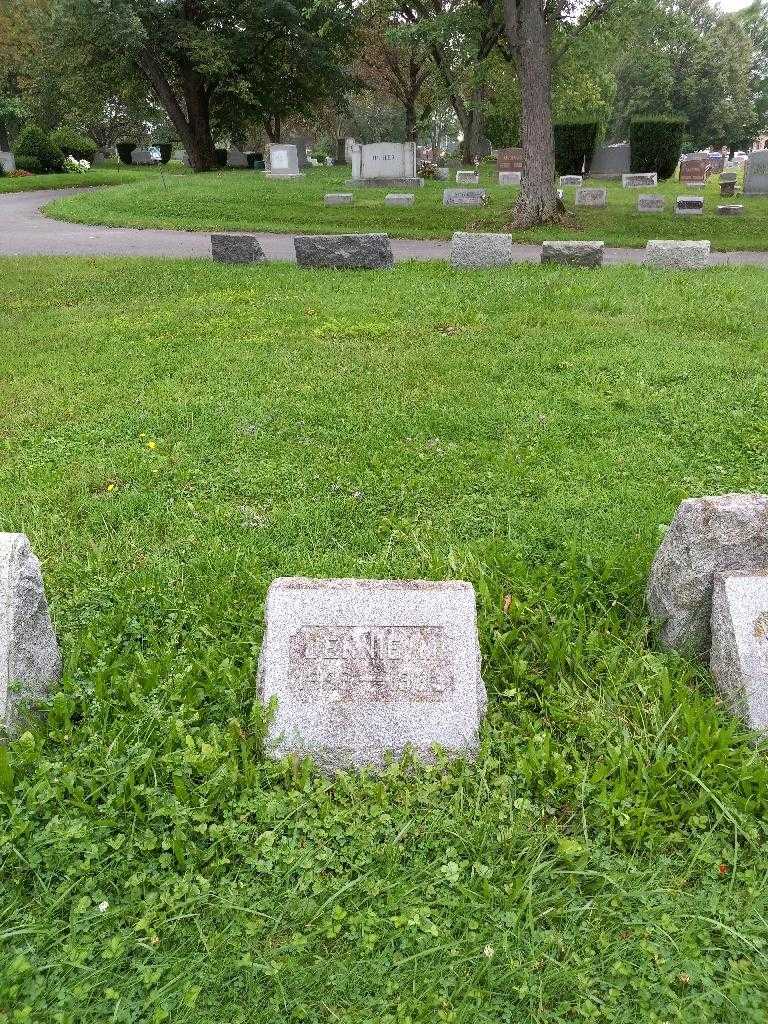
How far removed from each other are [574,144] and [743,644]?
3416 centimetres

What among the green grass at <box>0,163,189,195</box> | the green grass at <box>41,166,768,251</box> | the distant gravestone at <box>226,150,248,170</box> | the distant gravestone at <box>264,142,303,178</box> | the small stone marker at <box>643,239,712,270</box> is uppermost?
the distant gravestone at <box>226,150,248,170</box>

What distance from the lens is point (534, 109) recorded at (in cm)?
1525

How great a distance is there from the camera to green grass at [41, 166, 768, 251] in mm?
15695

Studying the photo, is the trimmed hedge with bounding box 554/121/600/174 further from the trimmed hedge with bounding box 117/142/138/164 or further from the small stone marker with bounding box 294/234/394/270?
the trimmed hedge with bounding box 117/142/138/164

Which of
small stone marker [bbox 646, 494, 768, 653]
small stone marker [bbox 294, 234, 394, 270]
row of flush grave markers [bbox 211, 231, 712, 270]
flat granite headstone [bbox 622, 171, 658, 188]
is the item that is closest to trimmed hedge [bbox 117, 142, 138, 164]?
flat granite headstone [bbox 622, 171, 658, 188]

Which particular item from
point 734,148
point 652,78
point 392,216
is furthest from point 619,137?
point 392,216

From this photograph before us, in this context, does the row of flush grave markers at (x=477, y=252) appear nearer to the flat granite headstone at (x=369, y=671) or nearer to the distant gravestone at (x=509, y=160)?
the flat granite headstone at (x=369, y=671)

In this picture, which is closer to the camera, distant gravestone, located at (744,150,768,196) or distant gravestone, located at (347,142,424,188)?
distant gravestone, located at (744,150,768,196)

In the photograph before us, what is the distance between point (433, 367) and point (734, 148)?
6353cm

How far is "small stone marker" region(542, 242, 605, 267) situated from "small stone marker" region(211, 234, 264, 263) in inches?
166

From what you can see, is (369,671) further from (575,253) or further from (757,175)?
(757,175)

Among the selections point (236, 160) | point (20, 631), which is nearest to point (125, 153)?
point (236, 160)

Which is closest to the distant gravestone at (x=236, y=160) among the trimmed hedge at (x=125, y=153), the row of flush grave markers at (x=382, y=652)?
the trimmed hedge at (x=125, y=153)

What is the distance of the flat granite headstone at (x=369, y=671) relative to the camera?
2.67m
